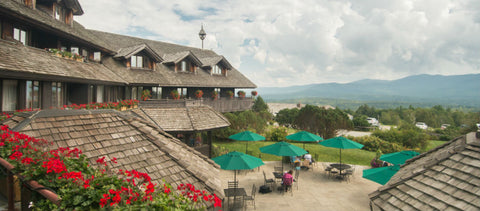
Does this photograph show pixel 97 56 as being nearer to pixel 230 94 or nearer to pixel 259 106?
pixel 230 94

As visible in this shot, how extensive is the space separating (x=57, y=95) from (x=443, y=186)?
1844 cm

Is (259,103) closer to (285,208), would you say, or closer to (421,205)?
(285,208)

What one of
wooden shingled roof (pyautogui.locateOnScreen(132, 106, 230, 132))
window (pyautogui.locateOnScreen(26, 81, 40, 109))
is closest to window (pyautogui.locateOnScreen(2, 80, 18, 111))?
window (pyautogui.locateOnScreen(26, 81, 40, 109))

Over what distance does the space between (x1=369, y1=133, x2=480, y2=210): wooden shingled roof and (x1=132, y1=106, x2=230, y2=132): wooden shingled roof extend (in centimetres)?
1221

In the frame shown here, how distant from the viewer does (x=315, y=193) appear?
13.7 metres

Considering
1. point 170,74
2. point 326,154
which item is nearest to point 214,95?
point 170,74

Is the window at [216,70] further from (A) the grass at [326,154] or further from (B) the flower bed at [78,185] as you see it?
(B) the flower bed at [78,185]

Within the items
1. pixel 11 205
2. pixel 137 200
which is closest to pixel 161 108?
pixel 11 205

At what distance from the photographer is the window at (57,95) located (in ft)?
50.4

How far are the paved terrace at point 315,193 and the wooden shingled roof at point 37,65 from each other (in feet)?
32.6

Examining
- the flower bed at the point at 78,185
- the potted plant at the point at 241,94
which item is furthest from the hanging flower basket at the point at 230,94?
the flower bed at the point at 78,185

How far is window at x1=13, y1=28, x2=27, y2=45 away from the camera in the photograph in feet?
45.5

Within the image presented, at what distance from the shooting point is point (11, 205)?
3.90 meters

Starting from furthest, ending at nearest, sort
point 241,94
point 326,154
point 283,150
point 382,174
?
point 241,94 → point 326,154 → point 283,150 → point 382,174
